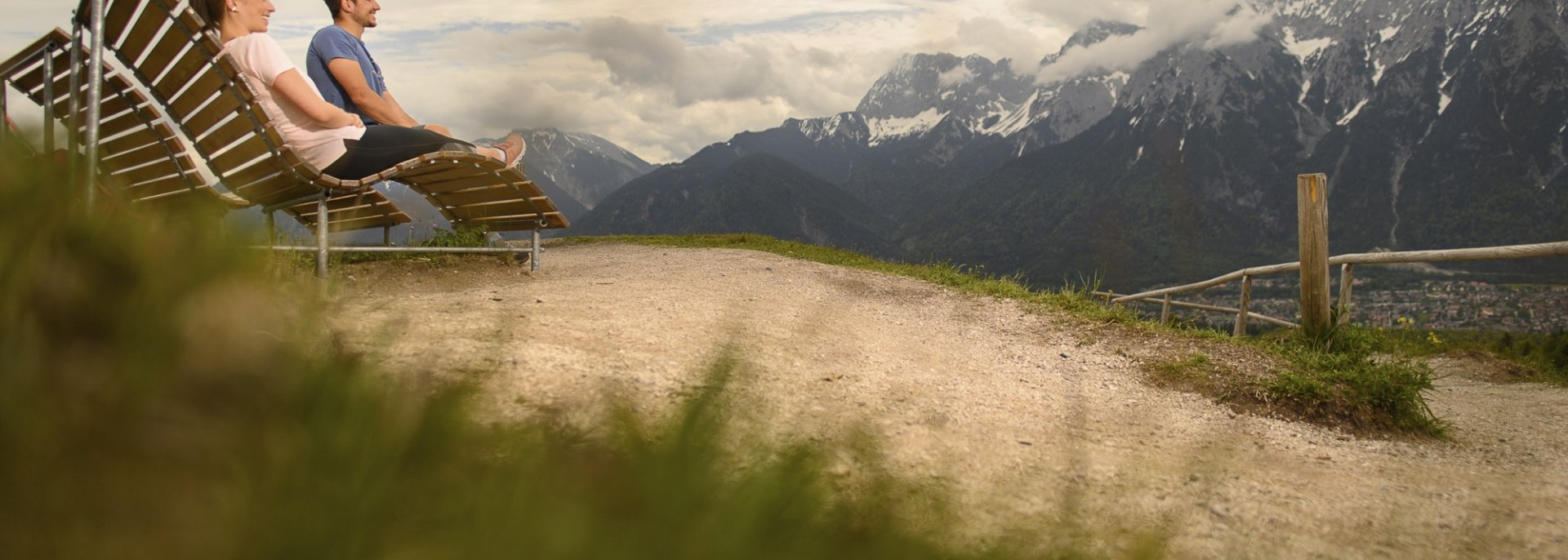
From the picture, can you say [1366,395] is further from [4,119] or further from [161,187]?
[161,187]

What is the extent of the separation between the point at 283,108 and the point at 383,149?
0.71 meters

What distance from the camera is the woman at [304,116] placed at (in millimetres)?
5551

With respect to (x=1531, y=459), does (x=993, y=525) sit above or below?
above

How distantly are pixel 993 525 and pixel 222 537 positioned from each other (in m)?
0.70

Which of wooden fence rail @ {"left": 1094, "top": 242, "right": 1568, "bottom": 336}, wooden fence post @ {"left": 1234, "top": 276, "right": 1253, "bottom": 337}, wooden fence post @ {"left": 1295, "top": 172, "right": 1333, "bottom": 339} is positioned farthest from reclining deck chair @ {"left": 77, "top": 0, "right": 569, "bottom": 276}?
wooden fence post @ {"left": 1234, "top": 276, "right": 1253, "bottom": 337}

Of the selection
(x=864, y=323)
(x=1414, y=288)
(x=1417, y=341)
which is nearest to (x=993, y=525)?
(x=864, y=323)

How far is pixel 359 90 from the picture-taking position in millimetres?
6637

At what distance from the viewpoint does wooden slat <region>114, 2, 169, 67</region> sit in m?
4.91

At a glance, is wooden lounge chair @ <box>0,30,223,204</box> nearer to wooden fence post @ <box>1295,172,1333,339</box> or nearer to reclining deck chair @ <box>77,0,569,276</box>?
reclining deck chair @ <box>77,0,569,276</box>

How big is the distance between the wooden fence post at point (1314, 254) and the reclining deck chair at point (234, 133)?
261 inches

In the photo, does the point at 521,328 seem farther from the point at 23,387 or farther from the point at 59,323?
the point at 23,387

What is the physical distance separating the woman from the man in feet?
1.30

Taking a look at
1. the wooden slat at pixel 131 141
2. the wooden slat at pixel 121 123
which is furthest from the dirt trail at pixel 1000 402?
the wooden slat at pixel 121 123

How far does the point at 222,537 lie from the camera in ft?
2.42
